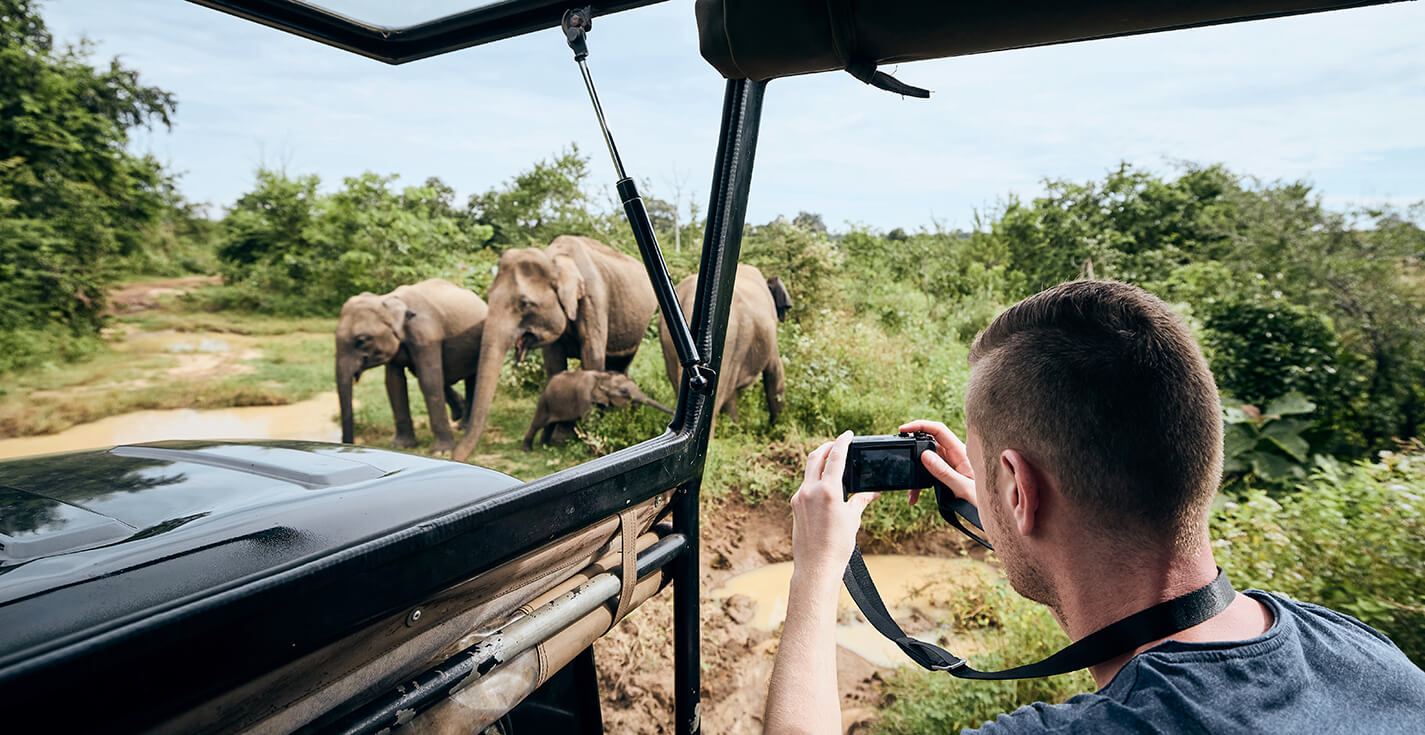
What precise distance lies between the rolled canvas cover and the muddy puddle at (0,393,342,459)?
8.57 ft

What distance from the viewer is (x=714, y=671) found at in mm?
3787

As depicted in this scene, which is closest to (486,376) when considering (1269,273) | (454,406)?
(454,406)

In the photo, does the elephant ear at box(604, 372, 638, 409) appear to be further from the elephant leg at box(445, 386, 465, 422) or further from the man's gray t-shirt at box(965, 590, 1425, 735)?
the man's gray t-shirt at box(965, 590, 1425, 735)

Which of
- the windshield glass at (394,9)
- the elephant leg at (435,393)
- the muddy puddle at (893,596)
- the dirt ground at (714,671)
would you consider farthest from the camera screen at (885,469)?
the elephant leg at (435,393)

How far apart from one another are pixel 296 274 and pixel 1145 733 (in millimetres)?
5920

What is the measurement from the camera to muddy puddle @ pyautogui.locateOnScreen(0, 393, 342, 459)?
11.2ft

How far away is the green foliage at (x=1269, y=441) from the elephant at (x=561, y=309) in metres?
4.54

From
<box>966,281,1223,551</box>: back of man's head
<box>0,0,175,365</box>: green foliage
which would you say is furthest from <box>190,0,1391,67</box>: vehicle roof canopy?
<box>0,0,175,365</box>: green foliage

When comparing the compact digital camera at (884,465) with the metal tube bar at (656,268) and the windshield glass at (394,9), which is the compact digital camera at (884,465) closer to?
the metal tube bar at (656,268)

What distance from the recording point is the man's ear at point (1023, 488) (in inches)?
38.1

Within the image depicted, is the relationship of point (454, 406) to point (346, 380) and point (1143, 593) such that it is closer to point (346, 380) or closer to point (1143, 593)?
point (346, 380)

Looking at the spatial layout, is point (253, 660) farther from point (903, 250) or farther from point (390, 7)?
point (903, 250)

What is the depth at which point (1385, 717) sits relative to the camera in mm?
767

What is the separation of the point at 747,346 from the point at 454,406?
2570 millimetres
